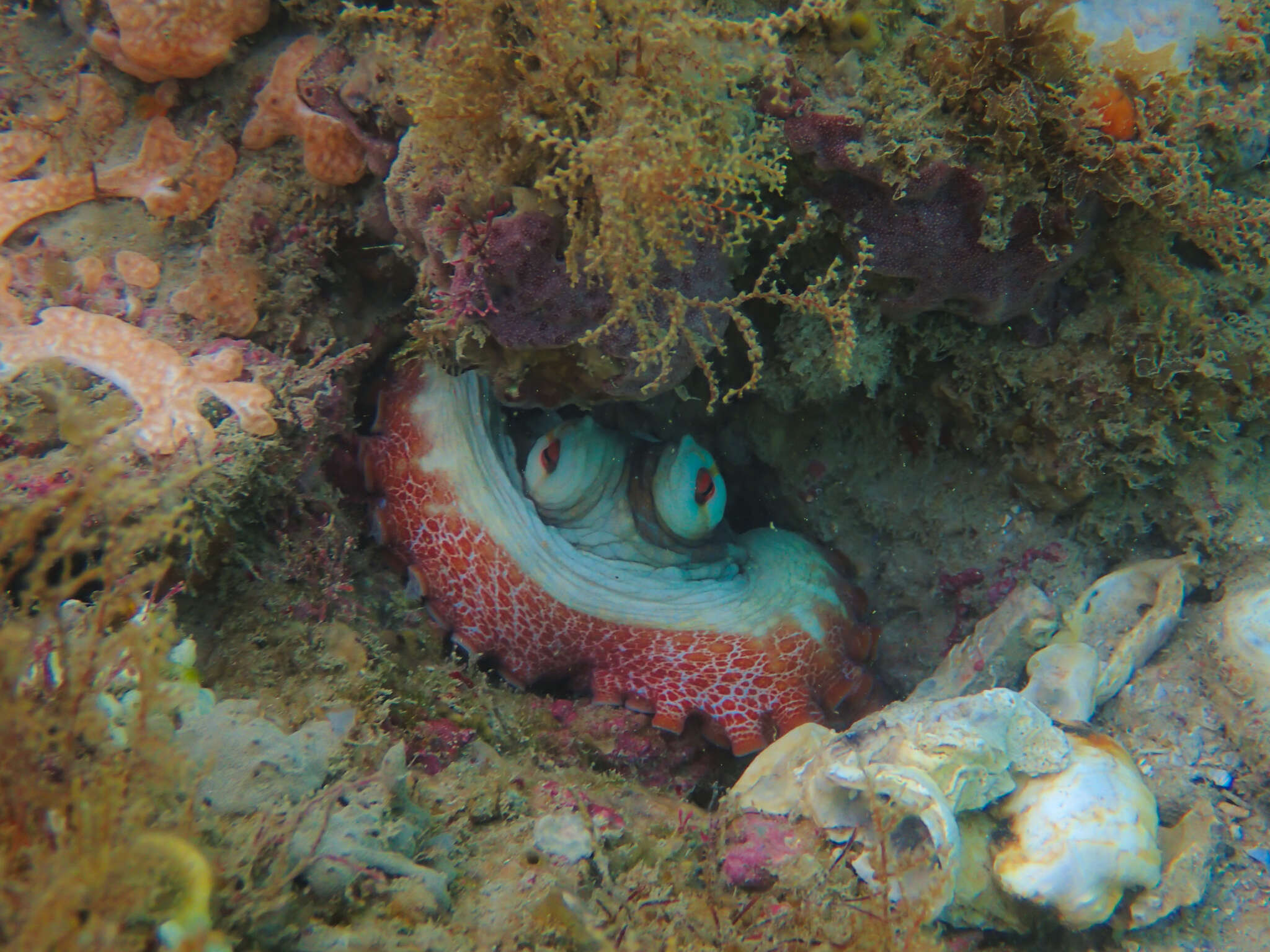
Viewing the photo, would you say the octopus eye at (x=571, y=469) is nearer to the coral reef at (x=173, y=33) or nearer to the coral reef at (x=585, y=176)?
the coral reef at (x=585, y=176)

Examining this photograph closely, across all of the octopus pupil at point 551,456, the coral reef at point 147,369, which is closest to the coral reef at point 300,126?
the coral reef at point 147,369

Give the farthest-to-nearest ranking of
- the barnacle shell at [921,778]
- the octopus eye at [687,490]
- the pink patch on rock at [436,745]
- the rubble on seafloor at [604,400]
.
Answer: the octopus eye at [687,490]
the pink patch on rock at [436,745]
the barnacle shell at [921,778]
the rubble on seafloor at [604,400]

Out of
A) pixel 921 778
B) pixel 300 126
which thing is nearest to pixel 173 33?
pixel 300 126

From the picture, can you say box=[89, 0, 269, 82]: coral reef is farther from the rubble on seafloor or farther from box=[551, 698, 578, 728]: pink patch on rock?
box=[551, 698, 578, 728]: pink patch on rock

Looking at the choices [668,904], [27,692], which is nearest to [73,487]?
[27,692]

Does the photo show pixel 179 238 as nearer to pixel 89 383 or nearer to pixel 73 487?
pixel 89 383

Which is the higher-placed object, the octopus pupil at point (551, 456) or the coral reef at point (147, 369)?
the coral reef at point (147, 369)
